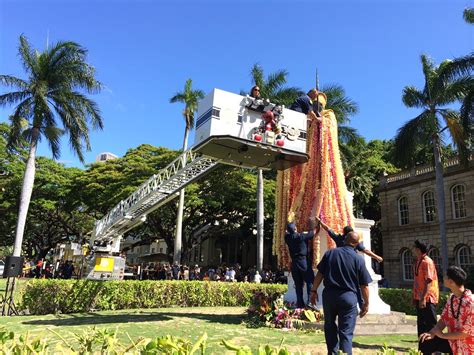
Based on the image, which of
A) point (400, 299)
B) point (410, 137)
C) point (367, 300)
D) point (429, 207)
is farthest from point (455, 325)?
point (429, 207)

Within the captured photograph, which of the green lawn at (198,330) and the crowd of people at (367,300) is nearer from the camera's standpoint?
the crowd of people at (367,300)

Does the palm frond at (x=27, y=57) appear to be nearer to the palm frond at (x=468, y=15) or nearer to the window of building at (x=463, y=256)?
the palm frond at (x=468, y=15)

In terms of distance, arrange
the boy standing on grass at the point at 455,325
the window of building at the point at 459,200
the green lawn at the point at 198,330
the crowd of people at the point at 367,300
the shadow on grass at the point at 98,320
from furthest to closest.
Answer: the window of building at the point at 459,200 → the shadow on grass at the point at 98,320 → the green lawn at the point at 198,330 → the crowd of people at the point at 367,300 → the boy standing on grass at the point at 455,325

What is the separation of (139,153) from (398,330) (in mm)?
28036

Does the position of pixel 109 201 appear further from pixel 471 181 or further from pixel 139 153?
pixel 471 181

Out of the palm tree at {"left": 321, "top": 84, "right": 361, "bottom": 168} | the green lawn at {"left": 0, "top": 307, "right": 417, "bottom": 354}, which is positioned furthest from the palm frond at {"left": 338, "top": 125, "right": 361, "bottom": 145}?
the green lawn at {"left": 0, "top": 307, "right": 417, "bottom": 354}

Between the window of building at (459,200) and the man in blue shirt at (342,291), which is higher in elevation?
the window of building at (459,200)

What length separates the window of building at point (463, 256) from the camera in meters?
26.2

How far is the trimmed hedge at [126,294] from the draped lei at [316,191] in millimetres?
2211

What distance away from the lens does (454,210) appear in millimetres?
27734

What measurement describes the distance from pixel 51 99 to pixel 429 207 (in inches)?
1066

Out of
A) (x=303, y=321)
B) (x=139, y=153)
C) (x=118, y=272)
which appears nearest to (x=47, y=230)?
(x=139, y=153)

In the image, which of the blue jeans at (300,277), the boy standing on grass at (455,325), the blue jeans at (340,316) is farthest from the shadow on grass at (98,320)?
the boy standing on grass at (455,325)

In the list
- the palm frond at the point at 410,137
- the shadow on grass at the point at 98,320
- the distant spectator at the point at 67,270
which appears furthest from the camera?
the distant spectator at the point at 67,270
